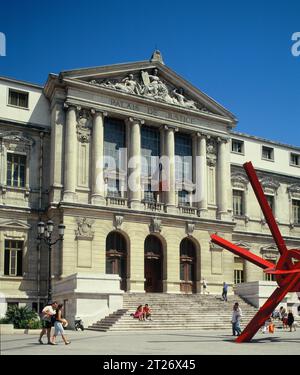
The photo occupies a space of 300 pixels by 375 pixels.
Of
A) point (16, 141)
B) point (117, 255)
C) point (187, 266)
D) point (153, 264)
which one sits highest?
point (16, 141)

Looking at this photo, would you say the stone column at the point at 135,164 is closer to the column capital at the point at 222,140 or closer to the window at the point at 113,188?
the window at the point at 113,188

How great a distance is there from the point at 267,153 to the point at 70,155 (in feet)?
73.8

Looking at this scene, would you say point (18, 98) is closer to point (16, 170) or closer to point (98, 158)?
point (16, 170)

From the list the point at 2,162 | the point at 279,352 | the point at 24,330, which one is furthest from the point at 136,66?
the point at 279,352

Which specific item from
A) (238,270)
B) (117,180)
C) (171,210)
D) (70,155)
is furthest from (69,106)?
(238,270)

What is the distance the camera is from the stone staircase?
31.3 meters

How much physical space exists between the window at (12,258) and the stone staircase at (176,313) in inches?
309

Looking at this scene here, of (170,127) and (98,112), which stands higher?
(98,112)

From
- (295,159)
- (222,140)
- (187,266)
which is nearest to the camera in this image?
(187,266)

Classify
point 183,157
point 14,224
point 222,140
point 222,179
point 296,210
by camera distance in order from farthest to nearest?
point 296,210
point 222,140
point 222,179
point 183,157
point 14,224

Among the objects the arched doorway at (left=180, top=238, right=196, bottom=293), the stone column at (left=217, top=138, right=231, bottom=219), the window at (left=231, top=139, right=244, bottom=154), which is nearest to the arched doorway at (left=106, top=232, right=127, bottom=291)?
the arched doorway at (left=180, top=238, right=196, bottom=293)

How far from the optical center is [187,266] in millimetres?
44312

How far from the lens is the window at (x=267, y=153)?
54844 millimetres

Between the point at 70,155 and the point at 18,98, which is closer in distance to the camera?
the point at 70,155
